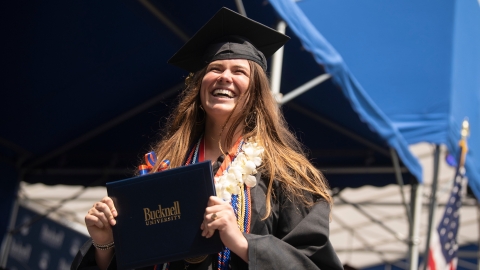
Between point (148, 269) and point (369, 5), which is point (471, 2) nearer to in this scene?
point (369, 5)

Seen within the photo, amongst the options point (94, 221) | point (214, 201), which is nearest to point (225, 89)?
point (214, 201)

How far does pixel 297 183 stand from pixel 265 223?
0.15 metres

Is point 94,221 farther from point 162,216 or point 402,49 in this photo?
point 402,49

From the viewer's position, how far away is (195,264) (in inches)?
74.2

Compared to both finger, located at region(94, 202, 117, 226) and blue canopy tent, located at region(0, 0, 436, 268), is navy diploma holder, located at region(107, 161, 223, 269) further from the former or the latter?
blue canopy tent, located at region(0, 0, 436, 268)

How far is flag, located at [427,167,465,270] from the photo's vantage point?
607 centimetres

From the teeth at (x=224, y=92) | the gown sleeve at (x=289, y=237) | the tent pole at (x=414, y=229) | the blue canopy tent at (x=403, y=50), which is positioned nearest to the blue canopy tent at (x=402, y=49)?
the blue canopy tent at (x=403, y=50)

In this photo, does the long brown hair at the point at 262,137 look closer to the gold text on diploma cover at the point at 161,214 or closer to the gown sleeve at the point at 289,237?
the gown sleeve at the point at 289,237

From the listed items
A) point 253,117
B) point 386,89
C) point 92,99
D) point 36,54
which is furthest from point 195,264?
point 386,89

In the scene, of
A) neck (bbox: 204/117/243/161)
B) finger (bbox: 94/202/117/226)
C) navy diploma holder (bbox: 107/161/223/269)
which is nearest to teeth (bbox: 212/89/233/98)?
neck (bbox: 204/117/243/161)

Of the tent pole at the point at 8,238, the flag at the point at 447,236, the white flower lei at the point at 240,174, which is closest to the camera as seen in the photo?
the white flower lei at the point at 240,174

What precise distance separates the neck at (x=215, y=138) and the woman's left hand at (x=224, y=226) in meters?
0.39

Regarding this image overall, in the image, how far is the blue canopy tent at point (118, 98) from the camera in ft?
16.0

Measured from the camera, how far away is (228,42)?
88.9 inches
